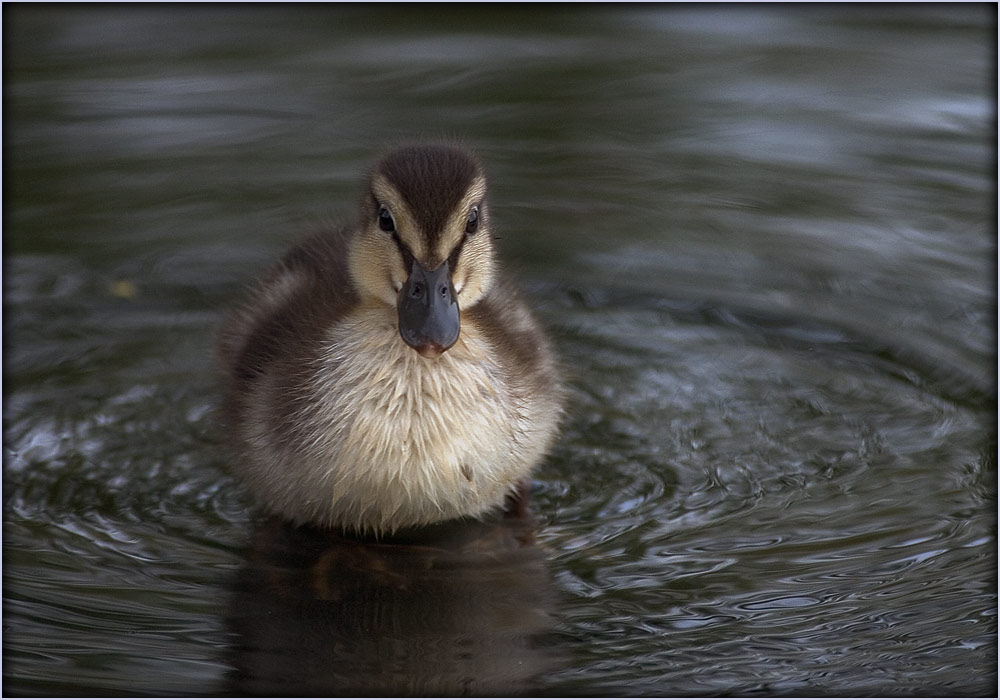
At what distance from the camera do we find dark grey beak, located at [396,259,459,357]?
3.92m

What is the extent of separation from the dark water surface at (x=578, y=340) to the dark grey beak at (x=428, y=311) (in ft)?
2.65

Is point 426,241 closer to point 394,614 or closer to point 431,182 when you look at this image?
→ point 431,182

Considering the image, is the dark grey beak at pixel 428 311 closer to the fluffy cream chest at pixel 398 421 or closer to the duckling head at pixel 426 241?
the duckling head at pixel 426 241

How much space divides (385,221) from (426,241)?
20 cm

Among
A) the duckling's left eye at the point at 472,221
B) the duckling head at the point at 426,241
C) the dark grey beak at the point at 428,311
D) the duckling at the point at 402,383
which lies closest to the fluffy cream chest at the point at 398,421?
the duckling at the point at 402,383

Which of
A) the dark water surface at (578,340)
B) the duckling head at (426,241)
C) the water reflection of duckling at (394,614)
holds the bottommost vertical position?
the water reflection of duckling at (394,614)

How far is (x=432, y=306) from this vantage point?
3.96 meters

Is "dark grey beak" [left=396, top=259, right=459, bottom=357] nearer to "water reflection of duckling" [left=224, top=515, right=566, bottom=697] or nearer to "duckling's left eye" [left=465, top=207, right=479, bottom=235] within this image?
"duckling's left eye" [left=465, top=207, right=479, bottom=235]

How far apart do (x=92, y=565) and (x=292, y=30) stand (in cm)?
551

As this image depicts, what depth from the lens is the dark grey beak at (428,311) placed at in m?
3.92

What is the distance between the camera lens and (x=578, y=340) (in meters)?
5.86

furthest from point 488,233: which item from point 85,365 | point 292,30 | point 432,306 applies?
point 292,30

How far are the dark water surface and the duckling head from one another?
852 mm

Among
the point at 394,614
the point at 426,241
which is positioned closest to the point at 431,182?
the point at 426,241
